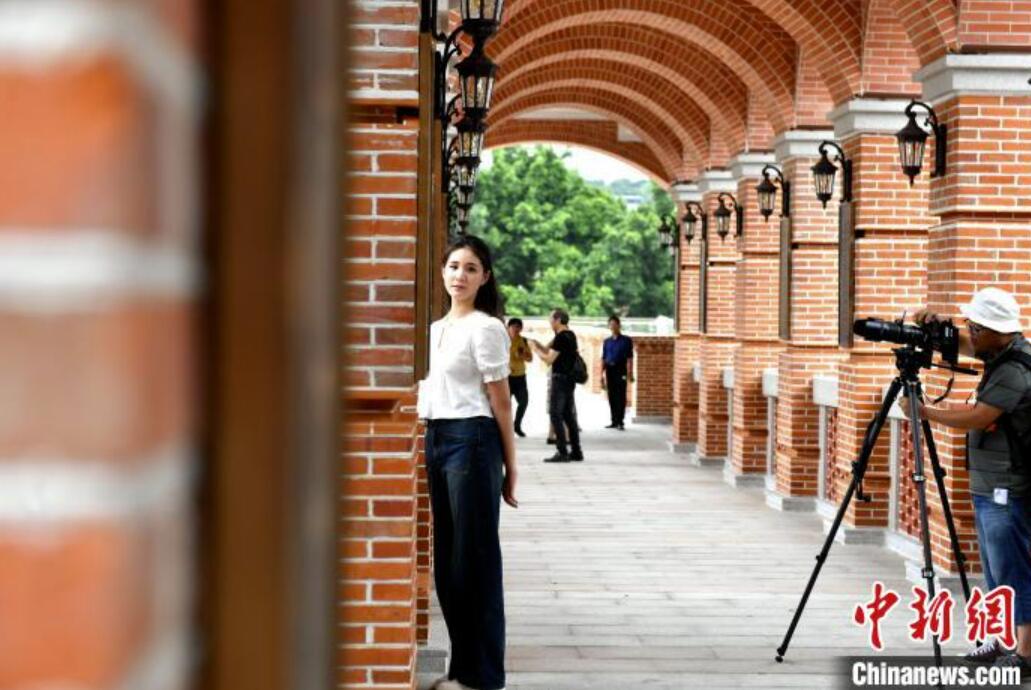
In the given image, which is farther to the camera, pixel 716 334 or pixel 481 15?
pixel 716 334

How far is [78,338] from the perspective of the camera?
0.52 meters

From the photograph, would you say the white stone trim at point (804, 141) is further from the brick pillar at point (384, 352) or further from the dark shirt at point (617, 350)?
the brick pillar at point (384, 352)

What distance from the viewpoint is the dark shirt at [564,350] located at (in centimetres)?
1684

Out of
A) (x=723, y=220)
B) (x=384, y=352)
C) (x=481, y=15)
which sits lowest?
(x=384, y=352)

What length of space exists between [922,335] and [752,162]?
9718 millimetres

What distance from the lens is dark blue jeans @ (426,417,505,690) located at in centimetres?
539

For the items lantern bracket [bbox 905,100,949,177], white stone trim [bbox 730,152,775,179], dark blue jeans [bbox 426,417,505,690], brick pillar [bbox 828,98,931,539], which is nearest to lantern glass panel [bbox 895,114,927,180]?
lantern bracket [bbox 905,100,949,177]

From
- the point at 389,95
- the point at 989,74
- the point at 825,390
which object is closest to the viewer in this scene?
the point at 389,95

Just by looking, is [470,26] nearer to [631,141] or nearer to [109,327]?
[109,327]

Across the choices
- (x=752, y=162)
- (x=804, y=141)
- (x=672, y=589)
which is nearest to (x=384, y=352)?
(x=672, y=589)

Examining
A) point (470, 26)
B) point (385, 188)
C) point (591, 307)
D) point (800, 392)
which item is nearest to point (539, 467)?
point (800, 392)

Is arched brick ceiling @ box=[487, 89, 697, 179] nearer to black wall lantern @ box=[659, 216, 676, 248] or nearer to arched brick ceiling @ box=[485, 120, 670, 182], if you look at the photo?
black wall lantern @ box=[659, 216, 676, 248]

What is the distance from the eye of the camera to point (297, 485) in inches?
25.6

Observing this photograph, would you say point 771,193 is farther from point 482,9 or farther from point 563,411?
point 482,9
